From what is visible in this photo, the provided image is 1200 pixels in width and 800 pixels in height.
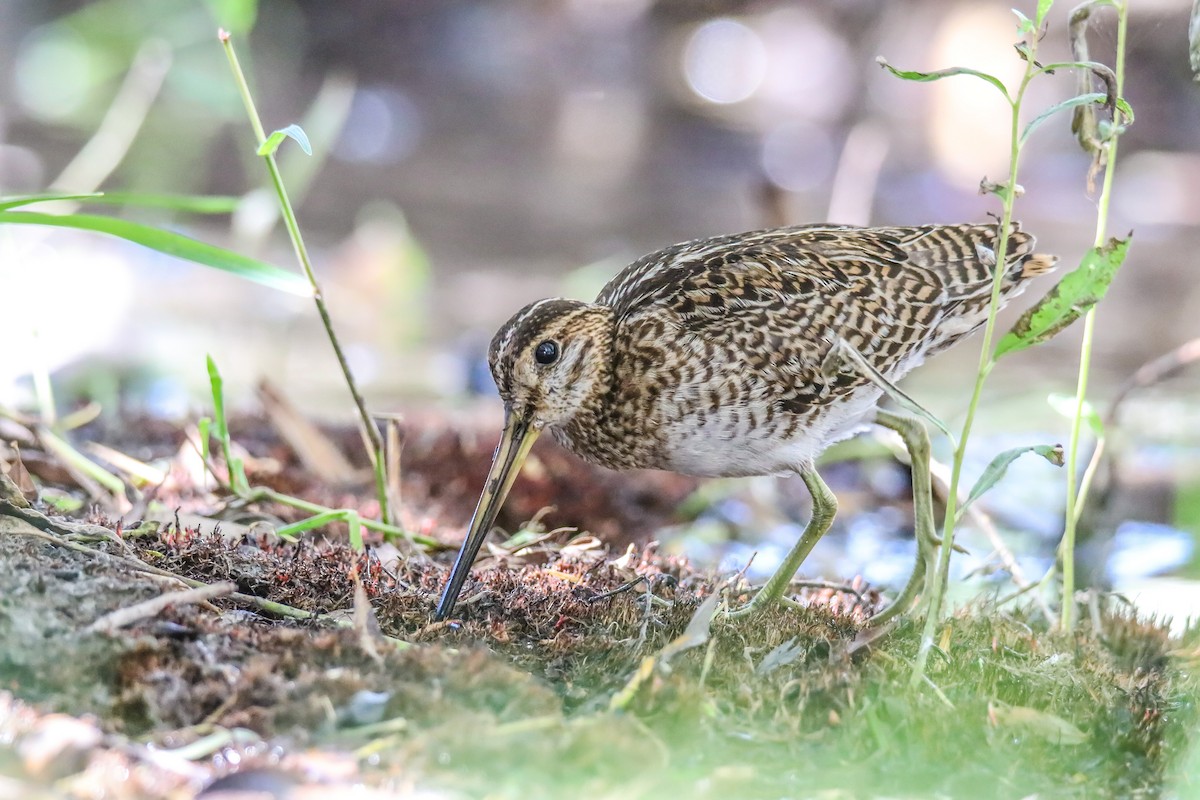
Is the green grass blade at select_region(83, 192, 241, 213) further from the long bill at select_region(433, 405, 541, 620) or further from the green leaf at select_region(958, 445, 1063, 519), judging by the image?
the green leaf at select_region(958, 445, 1063, 519)

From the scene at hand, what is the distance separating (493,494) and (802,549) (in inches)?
36.0

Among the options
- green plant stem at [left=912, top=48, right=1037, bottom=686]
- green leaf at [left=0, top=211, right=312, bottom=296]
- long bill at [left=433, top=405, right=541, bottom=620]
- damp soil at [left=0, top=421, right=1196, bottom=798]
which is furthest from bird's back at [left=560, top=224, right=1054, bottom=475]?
green leaf at [left=0, top=211, right=312, bottom=296]

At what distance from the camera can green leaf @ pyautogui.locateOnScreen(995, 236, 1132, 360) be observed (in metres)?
2.71

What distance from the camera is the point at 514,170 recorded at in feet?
43.3

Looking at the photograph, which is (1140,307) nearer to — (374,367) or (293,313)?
(374,367)

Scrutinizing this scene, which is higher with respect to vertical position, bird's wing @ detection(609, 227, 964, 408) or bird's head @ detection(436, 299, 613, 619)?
bird's wing @ detection(609, 227, 964, 408)

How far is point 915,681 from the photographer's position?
2725 mm

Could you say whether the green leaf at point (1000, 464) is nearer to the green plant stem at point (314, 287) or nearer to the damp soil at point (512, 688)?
the damp soil at point (512, 688)

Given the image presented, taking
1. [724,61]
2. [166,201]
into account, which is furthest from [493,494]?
[724,61]

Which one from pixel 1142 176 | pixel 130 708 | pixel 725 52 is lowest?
pixel 130 708

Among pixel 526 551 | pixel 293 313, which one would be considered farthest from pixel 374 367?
pixel 526 551

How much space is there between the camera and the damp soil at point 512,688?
2.23m

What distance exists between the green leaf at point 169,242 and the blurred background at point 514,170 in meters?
1.03

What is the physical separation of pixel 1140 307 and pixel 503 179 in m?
6.37
